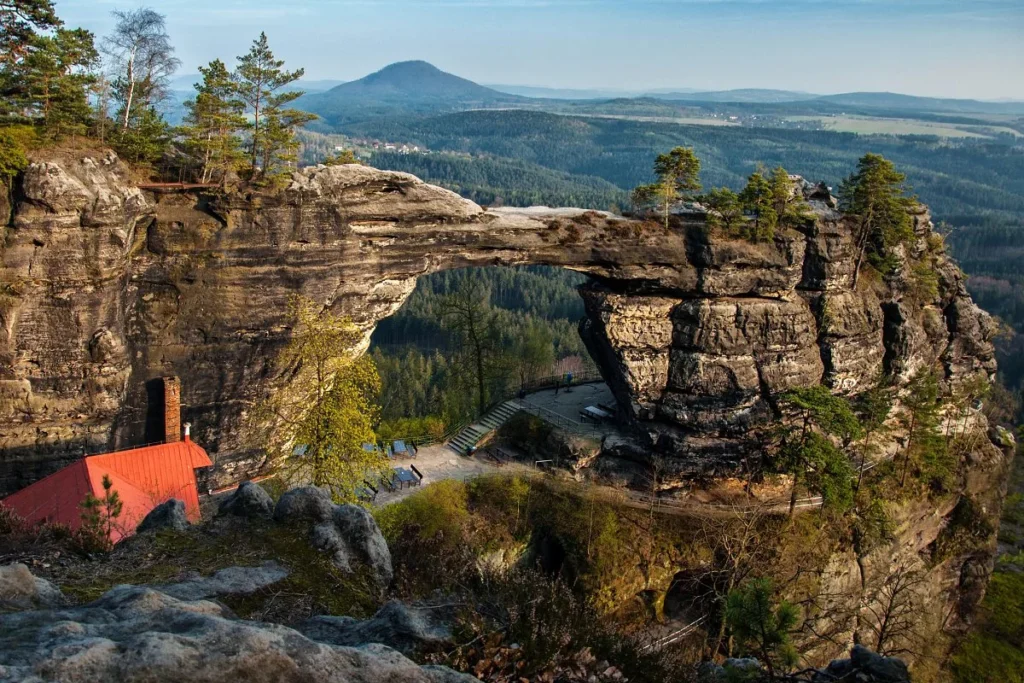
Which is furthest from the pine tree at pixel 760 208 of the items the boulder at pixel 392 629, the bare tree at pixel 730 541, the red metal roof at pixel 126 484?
the boulder at pixel 392 629

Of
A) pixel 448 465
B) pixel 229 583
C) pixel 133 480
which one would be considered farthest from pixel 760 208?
pixel 229 583

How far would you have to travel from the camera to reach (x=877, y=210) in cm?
3941

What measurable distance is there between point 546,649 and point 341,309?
24.5 meters

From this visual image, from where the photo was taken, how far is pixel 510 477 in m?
36.1

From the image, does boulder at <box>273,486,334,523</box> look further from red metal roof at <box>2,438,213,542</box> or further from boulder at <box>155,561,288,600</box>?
red metal roof at <box>2,438,213,542</box>

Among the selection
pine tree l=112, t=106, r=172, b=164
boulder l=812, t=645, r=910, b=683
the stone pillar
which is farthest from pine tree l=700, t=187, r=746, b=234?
boulder l=812, t=645, r=910, b=683

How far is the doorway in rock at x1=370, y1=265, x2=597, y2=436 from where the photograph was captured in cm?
4888

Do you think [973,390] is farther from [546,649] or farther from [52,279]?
[52,279]

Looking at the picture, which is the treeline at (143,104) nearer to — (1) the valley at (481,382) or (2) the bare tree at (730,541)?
(1) the valley at (481,382)

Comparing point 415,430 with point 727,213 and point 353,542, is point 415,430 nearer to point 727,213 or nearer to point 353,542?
point 727,213

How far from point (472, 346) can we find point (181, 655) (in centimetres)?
4179

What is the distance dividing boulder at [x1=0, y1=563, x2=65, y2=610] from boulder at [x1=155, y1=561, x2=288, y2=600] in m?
1.67

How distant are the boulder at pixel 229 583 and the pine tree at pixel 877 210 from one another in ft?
114

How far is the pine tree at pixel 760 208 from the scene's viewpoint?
122 ft
